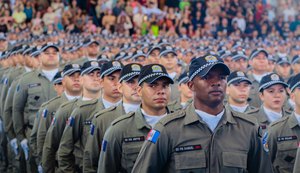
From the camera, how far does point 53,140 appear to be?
850 cm

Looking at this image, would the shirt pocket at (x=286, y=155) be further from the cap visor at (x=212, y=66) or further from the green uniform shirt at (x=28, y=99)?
the green uniform shirt at (x=28, y=99)

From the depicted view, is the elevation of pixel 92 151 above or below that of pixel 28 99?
below

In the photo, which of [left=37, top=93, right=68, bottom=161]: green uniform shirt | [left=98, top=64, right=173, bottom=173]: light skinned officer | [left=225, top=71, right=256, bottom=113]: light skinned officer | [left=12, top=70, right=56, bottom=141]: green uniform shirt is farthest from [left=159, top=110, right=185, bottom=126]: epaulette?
[left=12, top=70, right=56, bottom=141]: green uniform shirt

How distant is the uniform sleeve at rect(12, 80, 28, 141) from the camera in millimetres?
11102

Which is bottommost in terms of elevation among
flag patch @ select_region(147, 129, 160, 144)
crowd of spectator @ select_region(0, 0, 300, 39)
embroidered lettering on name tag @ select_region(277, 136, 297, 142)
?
embroidered lettering on name tag @ select_region(277, 136, 297, 142)

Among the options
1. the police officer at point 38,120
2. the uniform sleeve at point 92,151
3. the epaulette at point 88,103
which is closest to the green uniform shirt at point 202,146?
the uniform sleeve at point 92,151

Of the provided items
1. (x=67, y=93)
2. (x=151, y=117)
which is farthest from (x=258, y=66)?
(x=151, y=117)

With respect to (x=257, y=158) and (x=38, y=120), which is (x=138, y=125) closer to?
(x=257, y=158)

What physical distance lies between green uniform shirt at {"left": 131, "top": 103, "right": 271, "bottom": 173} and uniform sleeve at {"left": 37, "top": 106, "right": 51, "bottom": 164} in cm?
431

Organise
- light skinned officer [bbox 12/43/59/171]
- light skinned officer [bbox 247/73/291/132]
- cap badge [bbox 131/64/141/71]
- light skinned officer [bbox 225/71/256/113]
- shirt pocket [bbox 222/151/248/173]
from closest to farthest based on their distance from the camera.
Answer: shirt pocket [bbox 222/151/248/173] < cap badge [bbox 131/64/141/71] < light skinned officer [bbox 247/73/291/132] < light skinned officer [bbox 225/71/256/113] < light skinned officer [bbox 12/43/59/171]

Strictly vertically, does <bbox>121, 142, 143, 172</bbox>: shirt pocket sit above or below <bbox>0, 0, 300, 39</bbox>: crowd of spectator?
below

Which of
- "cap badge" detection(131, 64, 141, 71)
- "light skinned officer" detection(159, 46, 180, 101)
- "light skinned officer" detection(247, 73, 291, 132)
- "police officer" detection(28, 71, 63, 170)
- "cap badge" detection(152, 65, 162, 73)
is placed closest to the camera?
"cap badge" detection(152, 65, 162, 73)

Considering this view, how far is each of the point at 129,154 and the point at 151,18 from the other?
22629mm

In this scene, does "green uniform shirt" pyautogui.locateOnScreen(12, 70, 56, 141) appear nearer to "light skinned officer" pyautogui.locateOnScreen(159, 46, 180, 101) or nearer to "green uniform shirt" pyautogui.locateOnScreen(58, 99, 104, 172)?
"light skinned officer" pyautogui.locateOnScreen(159, 46, 180, 101)
